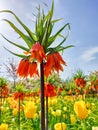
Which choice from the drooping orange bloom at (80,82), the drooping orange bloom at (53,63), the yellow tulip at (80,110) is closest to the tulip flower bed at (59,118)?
the yellow tulip at (80,110)

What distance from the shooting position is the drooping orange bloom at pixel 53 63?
2.38 m

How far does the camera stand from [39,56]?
231cm

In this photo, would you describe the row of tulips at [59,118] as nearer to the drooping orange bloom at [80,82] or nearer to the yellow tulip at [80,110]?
the yellow tulip at [80,110]

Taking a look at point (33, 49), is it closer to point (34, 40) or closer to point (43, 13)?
point (34, 40)

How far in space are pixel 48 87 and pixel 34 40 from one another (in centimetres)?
167

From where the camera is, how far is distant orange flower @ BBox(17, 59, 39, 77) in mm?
2410

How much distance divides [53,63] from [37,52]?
0.17 meters

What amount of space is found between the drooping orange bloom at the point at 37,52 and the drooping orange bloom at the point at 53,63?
0.07 m

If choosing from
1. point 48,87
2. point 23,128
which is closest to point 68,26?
point 48,87

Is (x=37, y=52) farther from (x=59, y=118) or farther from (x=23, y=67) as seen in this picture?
(x=59, y=118)

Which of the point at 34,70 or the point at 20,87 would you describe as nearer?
the point at 34,70

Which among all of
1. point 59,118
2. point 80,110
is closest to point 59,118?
point 59,118

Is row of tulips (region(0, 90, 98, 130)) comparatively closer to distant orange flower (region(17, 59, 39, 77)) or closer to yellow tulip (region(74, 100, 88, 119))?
yellow tulip (region(74, 100, 88, 119))

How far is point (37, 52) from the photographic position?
7.41 feet
